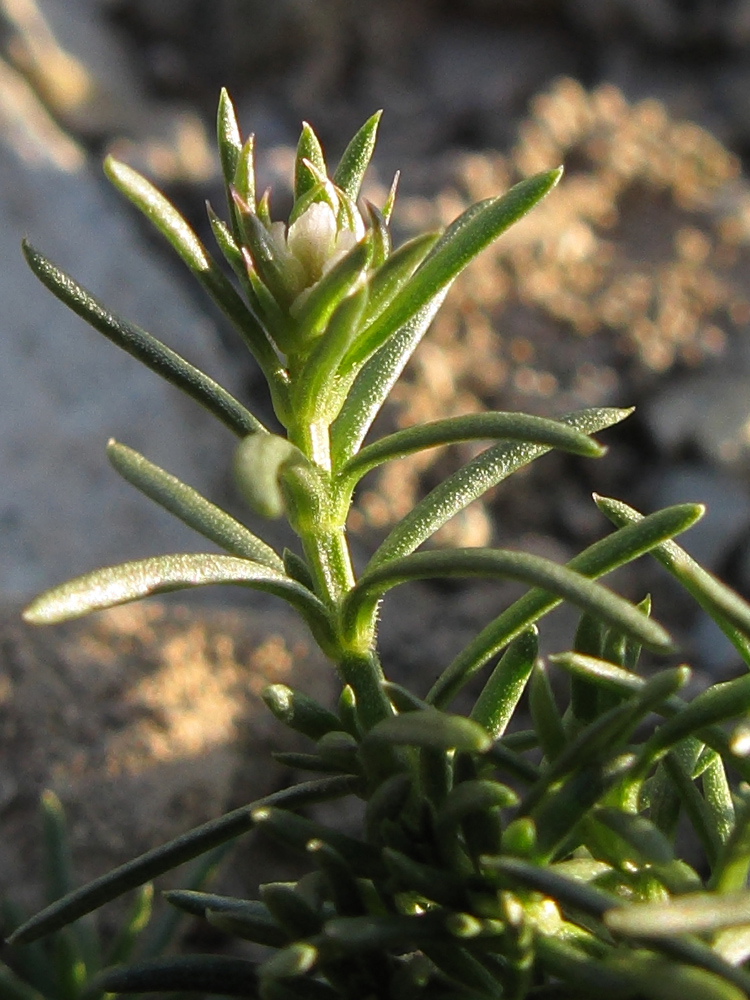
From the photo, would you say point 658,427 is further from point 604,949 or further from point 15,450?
point 604,949

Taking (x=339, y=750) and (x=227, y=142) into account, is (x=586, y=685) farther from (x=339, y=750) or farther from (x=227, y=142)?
(x=227, y=142)

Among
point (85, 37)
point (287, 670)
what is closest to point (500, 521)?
point (287, 670)

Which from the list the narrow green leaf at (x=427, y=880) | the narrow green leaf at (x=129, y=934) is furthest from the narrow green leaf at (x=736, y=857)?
the narrow green leaf at (x=129, y=934)

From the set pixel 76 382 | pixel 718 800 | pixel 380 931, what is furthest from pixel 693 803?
pixel 76 382

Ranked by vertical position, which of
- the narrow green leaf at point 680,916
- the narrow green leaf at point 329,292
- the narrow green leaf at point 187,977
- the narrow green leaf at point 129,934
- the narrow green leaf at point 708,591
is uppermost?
the narrow green leaf at point 329,292

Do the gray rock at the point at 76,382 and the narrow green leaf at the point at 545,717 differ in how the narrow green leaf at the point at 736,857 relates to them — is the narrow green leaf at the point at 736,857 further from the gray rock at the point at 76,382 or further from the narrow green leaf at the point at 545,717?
the gray rock at the point at 76,382

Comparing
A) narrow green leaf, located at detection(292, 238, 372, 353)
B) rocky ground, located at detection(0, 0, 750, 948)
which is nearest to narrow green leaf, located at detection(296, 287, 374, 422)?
narrow green leaf, located at detection(292, 238, 372, 353)
